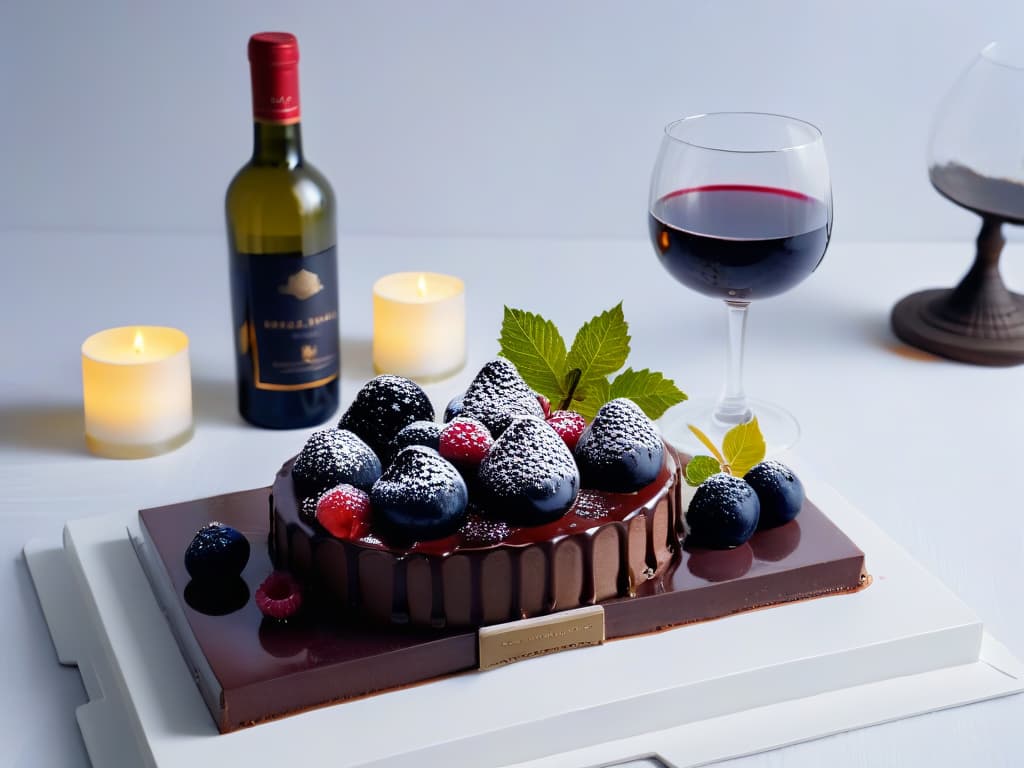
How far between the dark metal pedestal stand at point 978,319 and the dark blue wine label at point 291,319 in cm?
79

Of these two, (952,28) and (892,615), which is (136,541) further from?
(952,28)

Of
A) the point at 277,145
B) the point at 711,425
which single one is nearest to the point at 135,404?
the point at 277,145

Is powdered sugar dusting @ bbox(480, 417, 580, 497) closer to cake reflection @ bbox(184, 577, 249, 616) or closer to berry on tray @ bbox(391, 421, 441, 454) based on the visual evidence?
berry on tray @ bbox(391, 421, 441, 454)

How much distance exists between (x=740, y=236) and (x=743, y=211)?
4cm

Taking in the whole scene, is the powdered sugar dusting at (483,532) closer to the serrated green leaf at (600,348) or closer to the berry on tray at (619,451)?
the berry on tray at (619,451)

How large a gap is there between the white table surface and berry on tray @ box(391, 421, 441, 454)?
12.9 inches

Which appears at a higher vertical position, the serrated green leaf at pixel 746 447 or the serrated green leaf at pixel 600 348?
the serrated green leaf at pixel 600 348

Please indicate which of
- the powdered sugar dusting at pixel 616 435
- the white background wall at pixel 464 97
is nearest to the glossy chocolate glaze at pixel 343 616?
the powdered sugar dusting at pixel 616 435

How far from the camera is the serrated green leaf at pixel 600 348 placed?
1.24 metres

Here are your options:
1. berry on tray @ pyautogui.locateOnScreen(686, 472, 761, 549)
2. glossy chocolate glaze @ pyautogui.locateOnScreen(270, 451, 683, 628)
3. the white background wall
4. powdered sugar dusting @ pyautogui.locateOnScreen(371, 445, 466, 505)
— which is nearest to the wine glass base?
berry on tray @ pyautogui.locateOnScreen(686, 472, 761, 549)

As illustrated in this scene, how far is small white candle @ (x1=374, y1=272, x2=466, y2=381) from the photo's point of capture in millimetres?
1636

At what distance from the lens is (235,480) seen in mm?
1424

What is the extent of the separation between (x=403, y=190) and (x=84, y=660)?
1.23 metres

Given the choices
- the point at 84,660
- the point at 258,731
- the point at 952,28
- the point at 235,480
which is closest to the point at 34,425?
the point at 235,480
